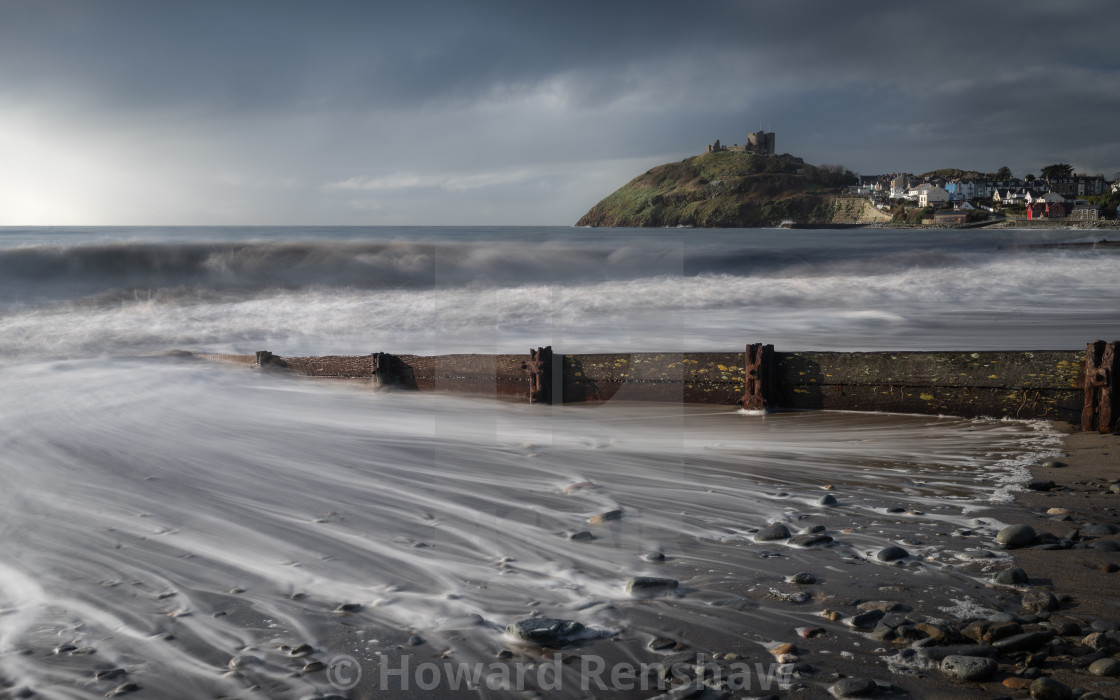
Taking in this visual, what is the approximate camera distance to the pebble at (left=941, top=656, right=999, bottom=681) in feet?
7.78

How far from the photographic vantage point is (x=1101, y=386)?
552cm

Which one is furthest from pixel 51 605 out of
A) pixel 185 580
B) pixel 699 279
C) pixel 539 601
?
pixel 699 279

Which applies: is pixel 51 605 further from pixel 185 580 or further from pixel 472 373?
pixel 472 373

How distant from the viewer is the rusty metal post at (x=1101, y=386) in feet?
Result: 17.8

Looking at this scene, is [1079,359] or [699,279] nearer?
[1079,359]

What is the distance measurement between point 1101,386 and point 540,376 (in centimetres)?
453

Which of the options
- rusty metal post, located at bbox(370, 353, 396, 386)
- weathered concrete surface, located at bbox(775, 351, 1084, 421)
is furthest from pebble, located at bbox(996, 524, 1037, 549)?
rusty metal post, located at bbox(370, 353, 396, 386)

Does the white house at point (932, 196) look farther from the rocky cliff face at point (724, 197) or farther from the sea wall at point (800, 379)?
the sea wall at point (800, 379)

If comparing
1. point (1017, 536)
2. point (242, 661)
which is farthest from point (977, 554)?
point (242, 661)

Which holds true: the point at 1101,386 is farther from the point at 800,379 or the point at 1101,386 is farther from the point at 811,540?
the point at 811,540

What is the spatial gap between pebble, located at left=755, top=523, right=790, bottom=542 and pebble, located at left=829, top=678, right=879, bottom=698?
4.39 ft

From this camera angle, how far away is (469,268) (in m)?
29.6

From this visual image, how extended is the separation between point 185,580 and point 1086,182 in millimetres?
174811

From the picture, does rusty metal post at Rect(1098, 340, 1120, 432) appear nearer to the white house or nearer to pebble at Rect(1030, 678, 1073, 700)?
pebble at Rect(1030, 678, 1073, 700)
